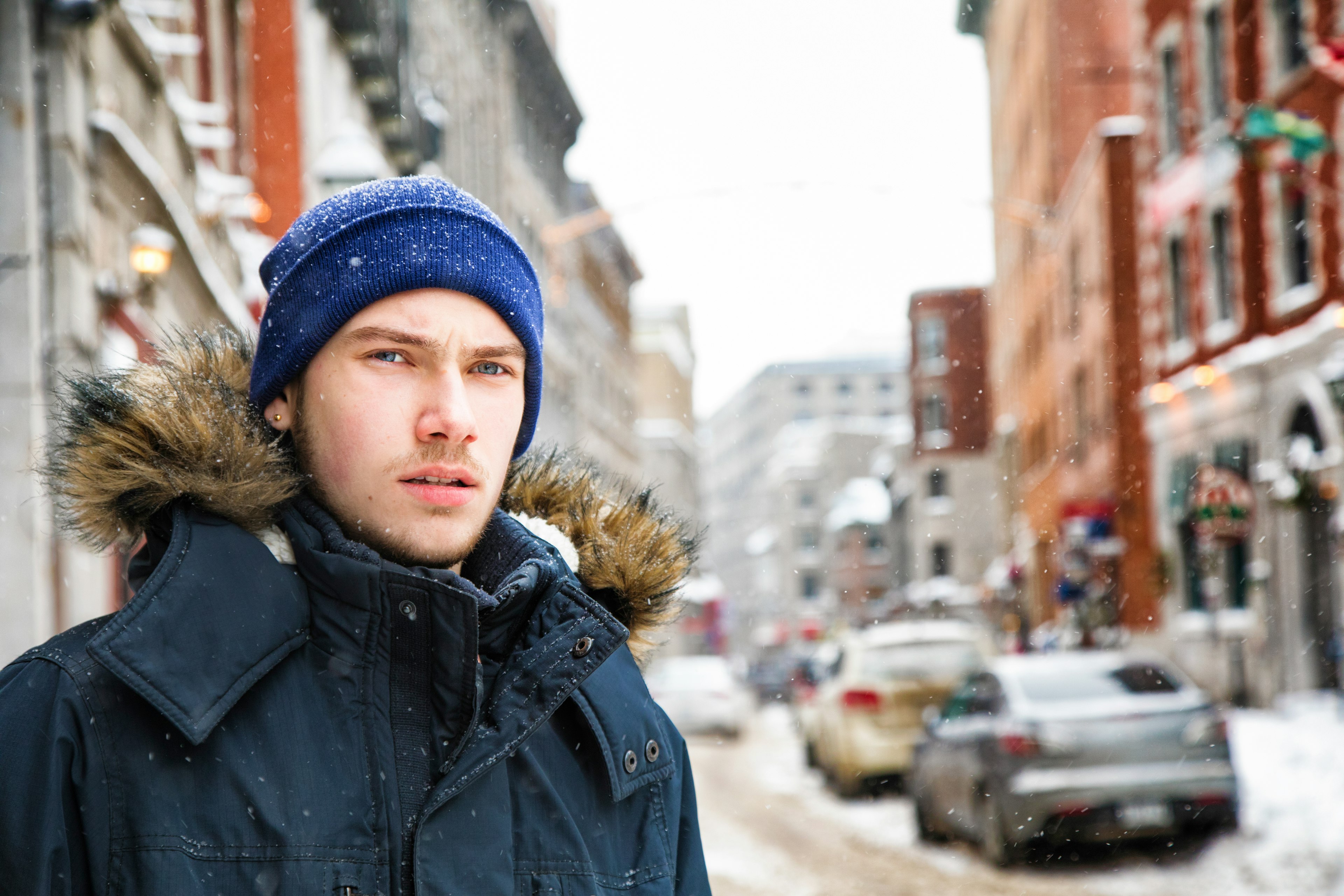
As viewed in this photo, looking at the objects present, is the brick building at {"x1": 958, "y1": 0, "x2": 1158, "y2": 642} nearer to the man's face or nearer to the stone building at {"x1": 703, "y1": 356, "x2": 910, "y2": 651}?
the man's face

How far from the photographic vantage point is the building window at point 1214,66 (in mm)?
23906

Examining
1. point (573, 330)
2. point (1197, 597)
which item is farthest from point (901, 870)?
point (573, 330)

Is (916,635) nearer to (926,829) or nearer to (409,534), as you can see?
(926,829)

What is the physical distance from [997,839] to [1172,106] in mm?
19556

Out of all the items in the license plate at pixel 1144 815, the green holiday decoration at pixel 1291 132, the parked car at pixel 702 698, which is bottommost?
the parked car at pixel 702 698

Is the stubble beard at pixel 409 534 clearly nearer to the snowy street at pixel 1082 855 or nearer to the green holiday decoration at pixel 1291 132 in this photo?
the snowy street at pixel 1082 855

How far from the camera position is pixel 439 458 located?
2133 millimetres

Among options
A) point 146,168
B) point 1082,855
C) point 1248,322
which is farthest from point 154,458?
point 1248,322

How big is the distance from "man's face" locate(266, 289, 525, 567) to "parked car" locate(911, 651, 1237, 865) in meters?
8.44

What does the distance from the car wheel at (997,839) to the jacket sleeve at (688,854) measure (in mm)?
8301

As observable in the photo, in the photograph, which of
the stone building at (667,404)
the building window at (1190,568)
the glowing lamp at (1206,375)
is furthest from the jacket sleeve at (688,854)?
the stone building at (667,404)

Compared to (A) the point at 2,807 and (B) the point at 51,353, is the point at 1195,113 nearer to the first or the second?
(B) the point at 51,353

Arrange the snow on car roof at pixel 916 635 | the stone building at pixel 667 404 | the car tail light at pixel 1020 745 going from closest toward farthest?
the car tail light at pixel 1020 745
the snow on car roof at pixel 916 635
the stone building at pixel 667 404

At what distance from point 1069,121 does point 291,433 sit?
3775 cm
